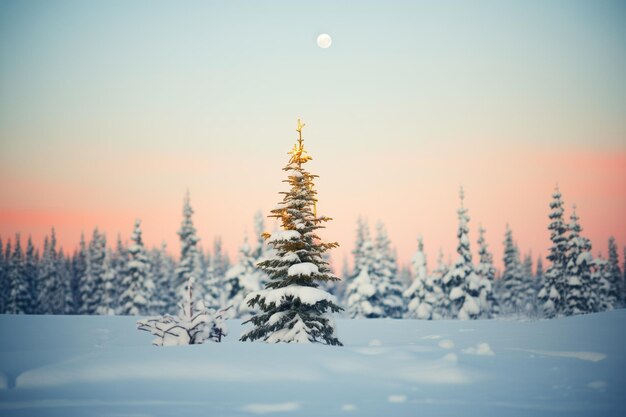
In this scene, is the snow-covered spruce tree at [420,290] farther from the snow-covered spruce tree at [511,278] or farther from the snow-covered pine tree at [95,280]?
the snow-covered pine tree at [95,280]

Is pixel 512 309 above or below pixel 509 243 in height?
below

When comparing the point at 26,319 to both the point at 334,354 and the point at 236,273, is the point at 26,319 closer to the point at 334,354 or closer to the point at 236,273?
the point at 334,354

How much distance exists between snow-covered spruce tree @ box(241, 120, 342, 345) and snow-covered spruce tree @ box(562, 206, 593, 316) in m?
35.6

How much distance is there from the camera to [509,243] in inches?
2793

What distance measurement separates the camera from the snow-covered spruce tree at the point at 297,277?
18.4 metres

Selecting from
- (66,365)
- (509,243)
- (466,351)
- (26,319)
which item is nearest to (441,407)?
(466,351)

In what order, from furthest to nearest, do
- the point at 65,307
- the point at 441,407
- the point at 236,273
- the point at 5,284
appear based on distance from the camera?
the point at 5,284
the point at 65,307
the point at 236,273
the point at 441,407

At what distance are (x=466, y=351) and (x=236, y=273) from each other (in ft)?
133

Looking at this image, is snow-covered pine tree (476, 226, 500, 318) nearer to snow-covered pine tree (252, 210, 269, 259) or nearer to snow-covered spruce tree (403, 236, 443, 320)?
snow-covered spruce tree (403, 236, 443, 320)

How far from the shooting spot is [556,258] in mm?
48781

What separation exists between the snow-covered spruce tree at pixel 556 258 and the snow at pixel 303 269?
36.6 m

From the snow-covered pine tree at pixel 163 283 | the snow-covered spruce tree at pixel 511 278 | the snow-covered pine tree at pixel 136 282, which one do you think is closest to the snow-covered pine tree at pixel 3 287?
the snow-covered pine tree at pixel 163 283

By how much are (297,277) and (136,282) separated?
43.1 m

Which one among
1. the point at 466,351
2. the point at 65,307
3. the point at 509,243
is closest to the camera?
the point at 466,351
